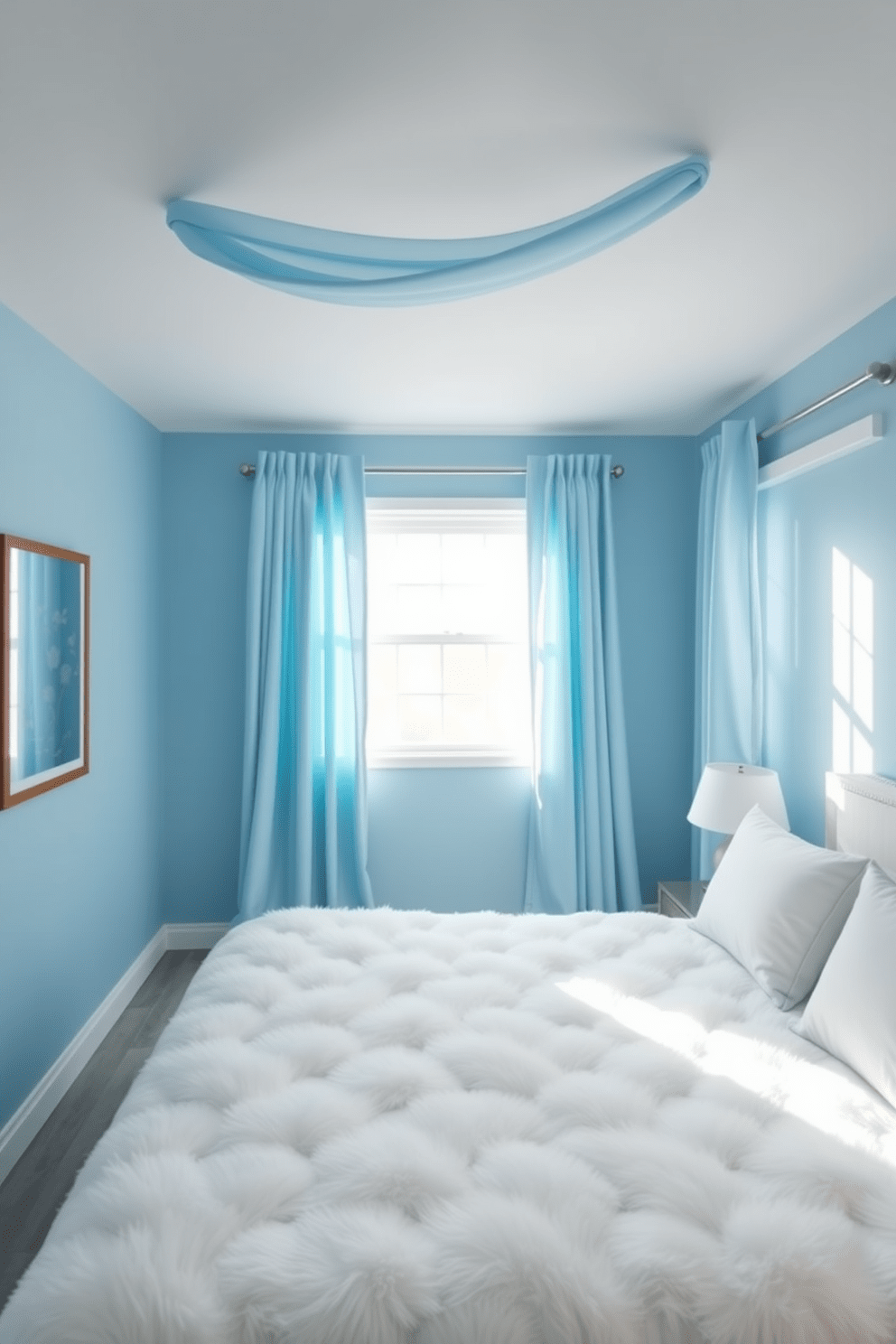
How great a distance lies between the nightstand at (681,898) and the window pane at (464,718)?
3.81 ft

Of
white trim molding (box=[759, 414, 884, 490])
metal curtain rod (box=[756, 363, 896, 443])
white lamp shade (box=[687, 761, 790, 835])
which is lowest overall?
white lamp shade (box=[687, 761, 790, 835])

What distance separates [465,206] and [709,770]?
82.8 inches

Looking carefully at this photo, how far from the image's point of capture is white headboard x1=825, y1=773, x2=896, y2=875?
2.21 meters

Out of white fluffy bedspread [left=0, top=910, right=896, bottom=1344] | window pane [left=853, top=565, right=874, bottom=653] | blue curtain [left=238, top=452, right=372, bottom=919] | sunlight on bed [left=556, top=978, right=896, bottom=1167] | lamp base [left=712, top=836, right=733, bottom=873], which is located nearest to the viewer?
white fluffy bedspread [left=0, top=910, right=896, bottom=1344]

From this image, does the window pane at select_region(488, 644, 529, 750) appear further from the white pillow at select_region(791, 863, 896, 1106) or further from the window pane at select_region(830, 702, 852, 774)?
the white pillow at select_region(791, 863, 896, 1106)

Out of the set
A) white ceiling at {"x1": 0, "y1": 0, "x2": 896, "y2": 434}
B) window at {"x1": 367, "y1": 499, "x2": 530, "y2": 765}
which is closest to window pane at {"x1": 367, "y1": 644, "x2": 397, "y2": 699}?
window at {"x1": 367, "y1": 499, "x2": 530, "y2": 765}

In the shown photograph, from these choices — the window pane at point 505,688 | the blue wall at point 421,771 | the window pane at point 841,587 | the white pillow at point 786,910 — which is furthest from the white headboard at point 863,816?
the window pane at point 505,688

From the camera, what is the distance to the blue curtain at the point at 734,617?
3252 millimetres

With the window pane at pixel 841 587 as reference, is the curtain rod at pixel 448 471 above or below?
above

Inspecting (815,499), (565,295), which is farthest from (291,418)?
(815,499)

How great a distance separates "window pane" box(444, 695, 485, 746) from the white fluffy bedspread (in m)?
2.05

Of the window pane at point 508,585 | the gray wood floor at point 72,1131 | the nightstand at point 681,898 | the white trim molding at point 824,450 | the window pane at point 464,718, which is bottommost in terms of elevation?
the gray wood floor at point 72,1131

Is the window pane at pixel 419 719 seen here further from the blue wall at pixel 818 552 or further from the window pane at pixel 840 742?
the window pane at pixel 840 742

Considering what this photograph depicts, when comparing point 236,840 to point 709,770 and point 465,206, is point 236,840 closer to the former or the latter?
point 709,770
